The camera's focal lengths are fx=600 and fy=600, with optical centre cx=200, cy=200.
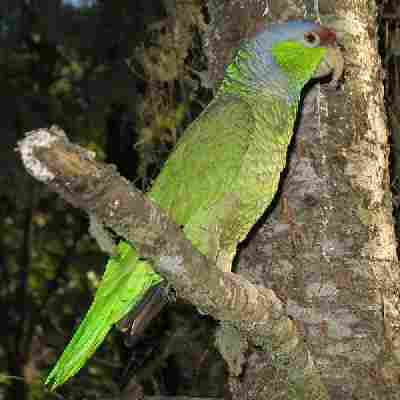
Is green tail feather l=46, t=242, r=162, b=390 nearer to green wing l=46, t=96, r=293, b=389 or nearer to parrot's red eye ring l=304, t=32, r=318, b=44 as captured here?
green wing l=46, t=96, r=293, b=389

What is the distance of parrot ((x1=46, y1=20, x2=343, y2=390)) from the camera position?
1.98 meters

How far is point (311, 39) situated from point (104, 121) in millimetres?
2639

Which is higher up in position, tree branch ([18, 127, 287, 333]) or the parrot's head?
the parrot's head

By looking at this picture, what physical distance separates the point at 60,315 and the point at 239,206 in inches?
168

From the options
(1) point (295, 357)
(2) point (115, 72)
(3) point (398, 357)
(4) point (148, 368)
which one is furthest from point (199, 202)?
(2) point (115, 72)

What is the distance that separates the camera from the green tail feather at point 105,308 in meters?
1.92

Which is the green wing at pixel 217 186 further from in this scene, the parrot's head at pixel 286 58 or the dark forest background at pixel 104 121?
the dark forest background at pixel 104 121

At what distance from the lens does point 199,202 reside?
2.07 metres

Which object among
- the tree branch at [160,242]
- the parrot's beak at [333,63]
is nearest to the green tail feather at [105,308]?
the tree branch at [160,242]

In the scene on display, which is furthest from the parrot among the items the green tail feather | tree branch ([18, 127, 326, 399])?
tree branch ([18, 127, 326, 399])

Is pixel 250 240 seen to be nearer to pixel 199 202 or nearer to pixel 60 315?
pixel 199 202

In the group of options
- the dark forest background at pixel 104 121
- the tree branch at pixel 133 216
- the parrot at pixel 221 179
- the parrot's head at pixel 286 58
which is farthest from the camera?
the dark forest background at pixel 104 121

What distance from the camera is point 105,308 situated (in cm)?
197

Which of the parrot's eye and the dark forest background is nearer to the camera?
the parrot's eye
